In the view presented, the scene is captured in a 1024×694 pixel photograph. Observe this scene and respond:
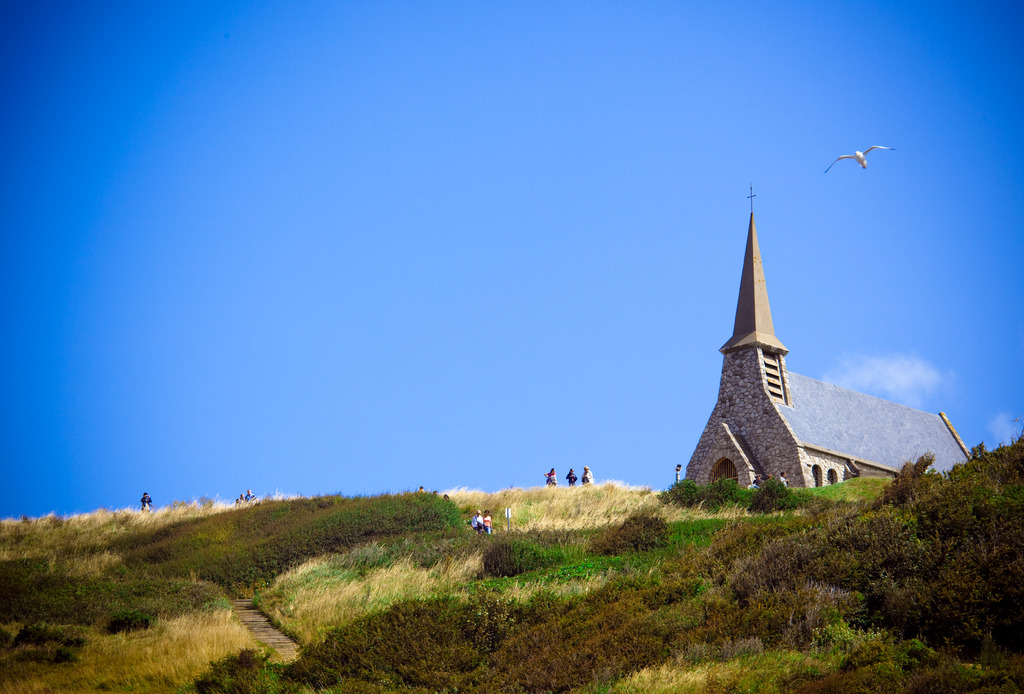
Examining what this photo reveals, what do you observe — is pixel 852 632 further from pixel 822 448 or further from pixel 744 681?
pixel 822 448

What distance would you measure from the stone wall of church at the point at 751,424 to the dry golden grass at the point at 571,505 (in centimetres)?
295

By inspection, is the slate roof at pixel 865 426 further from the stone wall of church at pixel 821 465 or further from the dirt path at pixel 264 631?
the dirt path at pixel 264 631

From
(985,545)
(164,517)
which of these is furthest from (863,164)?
(164,517)

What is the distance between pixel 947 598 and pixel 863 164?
12.9 m

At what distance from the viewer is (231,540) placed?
86.6 feet

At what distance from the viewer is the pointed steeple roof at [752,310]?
111 feet

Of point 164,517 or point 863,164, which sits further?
point 164,517

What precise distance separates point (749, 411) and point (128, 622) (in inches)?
899

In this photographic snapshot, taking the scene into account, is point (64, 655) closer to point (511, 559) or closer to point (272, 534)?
point (511, 559)

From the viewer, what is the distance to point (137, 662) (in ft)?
51.9

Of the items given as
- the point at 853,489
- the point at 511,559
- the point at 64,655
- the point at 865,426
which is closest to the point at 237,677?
the point at 64,655

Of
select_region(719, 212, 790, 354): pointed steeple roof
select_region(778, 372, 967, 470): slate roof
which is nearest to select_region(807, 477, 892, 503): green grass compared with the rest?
select_region(778, 372, 967, 470): slate roof

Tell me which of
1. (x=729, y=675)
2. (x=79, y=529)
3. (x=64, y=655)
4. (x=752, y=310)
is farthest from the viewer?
(x=752, y=310)

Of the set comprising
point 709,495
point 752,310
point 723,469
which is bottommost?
point 709,495
